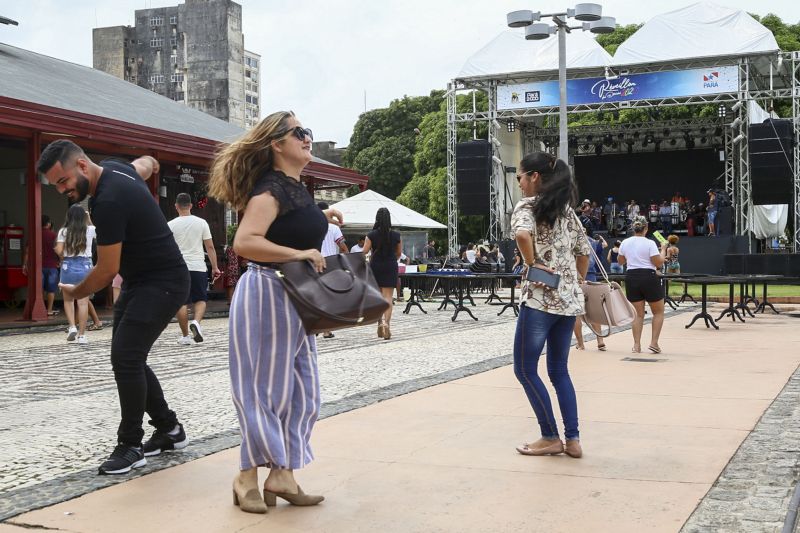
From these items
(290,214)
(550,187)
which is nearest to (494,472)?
(550,187)

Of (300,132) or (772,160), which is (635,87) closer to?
(772,160)

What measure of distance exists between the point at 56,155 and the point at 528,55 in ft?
90.1

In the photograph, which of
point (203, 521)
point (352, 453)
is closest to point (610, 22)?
point (352, 453)

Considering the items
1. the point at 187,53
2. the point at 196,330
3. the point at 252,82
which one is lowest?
the point at 196,330

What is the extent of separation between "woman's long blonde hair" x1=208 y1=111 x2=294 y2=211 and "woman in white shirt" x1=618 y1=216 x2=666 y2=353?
721 cm

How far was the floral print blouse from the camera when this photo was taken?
5102 mm

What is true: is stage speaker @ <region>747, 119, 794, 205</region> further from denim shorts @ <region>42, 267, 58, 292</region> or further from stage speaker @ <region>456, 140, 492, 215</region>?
denim shorts @ <region>42, 267, 58, 292</region>

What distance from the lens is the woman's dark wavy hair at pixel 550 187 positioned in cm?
516

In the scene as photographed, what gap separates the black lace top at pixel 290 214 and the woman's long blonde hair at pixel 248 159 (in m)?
0.05

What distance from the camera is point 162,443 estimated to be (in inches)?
201

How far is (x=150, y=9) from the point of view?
96125mm

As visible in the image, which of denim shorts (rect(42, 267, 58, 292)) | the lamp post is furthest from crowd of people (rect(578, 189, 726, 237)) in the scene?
denim shorts (rect(42, 267, 58, 292))

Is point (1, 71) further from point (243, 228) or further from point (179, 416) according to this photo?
point (243, 228)

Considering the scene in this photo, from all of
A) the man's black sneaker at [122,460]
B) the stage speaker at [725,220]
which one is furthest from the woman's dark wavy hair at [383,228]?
the stage speaker at [725,220]
